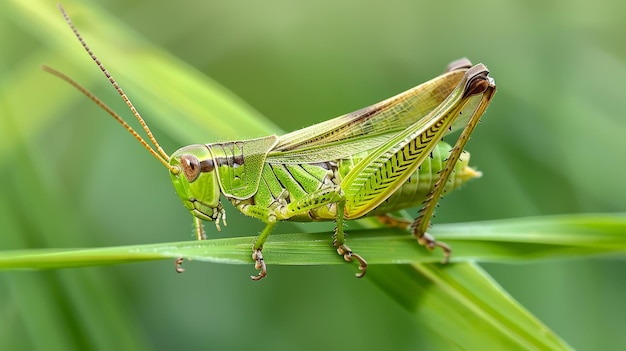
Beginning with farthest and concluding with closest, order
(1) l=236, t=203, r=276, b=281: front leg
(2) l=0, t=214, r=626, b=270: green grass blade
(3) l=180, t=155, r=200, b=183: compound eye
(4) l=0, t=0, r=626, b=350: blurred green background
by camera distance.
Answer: (4) l=0, t=0, r=626, b=350: blurred green background < (3) l=180, t=155, r=200, b=183: compound eye < (1) l=236, t=203, r=276, b=281: front leg < (2) l=0, t=214, r=626, b=270: green grass blade

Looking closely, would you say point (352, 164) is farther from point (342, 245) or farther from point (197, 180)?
point (197, 180)

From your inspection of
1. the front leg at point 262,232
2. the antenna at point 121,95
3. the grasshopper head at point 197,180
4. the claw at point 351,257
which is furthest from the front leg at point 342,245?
the antenna at point 121,95

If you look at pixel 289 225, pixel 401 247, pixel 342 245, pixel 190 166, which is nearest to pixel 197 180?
pixel 190 166

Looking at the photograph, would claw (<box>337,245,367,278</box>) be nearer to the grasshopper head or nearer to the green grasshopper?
the green grasshopper

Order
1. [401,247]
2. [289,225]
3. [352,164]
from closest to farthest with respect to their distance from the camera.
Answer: [401,247] → [352,164] → [289,225]

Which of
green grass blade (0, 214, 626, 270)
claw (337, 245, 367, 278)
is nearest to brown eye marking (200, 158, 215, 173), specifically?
green grass blade (0, 214, 626, 270)

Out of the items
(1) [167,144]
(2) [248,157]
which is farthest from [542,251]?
(1) [167,144]
